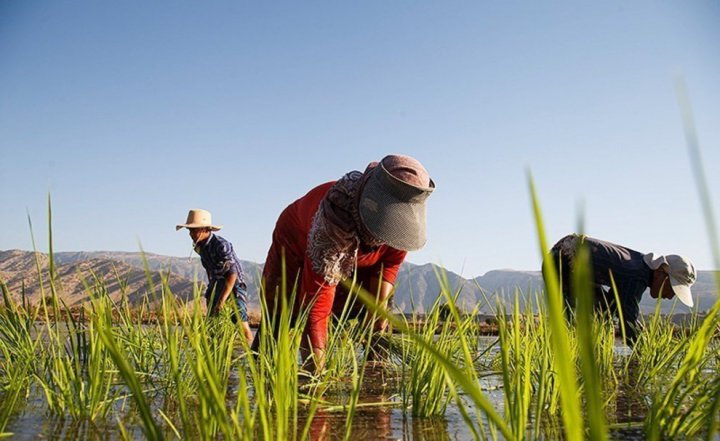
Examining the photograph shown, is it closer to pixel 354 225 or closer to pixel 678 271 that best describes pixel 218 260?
pixel 354 225

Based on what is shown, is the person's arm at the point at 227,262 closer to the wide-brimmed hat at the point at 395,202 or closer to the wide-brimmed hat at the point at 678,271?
the wide-brimmed hat at the point at 395,202

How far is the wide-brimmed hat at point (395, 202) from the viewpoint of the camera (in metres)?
2.18

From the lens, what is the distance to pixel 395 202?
7.15 ft

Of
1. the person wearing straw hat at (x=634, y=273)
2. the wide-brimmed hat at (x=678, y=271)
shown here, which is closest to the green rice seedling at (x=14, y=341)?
the person wearing straw hat at (x=634, y=273)

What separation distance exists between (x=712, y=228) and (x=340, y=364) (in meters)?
1.93

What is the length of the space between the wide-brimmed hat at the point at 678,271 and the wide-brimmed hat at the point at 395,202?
8.26ft

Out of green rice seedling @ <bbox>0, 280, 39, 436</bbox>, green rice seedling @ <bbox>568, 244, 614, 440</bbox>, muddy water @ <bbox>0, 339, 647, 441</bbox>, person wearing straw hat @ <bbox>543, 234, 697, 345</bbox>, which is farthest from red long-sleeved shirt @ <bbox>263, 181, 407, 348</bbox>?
green rice seedling @ <bbox>568, 244, 614, 440</bbox>

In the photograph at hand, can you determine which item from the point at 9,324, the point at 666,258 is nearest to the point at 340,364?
the point at 9,324

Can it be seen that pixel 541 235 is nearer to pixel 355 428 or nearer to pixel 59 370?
pixel 355 428

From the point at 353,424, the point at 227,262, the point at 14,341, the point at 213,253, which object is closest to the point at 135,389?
the point at 353,424

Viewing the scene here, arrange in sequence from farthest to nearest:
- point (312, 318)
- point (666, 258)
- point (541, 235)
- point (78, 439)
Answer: point (666, 258), point (312, 318), point (78, 439), point (541, 235)

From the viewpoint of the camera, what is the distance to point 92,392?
4.75ft

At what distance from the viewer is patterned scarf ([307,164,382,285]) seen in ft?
7.84

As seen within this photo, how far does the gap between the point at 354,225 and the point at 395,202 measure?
0.33 metres
